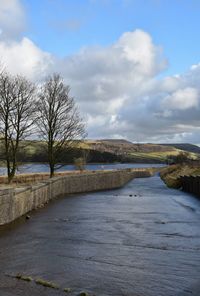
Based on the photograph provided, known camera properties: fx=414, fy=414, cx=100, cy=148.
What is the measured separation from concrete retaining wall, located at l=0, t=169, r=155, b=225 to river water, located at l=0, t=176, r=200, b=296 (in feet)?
2.93

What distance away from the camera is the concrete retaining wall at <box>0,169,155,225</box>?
820 inches

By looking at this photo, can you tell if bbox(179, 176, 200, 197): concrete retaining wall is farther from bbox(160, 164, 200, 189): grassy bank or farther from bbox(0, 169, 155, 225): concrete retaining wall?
bbox(0, 169, 155, 225): concrete retaining wall

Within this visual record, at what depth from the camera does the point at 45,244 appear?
1683 cm

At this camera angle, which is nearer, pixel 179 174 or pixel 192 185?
pixel 192 185

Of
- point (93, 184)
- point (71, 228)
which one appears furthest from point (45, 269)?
point (93, 184)

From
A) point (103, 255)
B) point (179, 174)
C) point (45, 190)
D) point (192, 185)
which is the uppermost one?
point (45, 190)

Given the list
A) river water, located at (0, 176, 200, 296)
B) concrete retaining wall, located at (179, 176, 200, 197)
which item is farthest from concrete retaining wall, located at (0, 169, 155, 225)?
concrete retaining wall, located at (179, 176, 200, 197)

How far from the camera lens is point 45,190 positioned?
33.2 meters

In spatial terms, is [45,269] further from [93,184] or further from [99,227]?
[93,184]

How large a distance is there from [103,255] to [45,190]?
739 inches

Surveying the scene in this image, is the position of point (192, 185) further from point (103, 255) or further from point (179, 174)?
point (103, 255)

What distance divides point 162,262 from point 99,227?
26.1 feet

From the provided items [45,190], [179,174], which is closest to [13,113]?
[45,190]

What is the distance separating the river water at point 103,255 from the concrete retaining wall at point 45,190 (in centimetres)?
89
